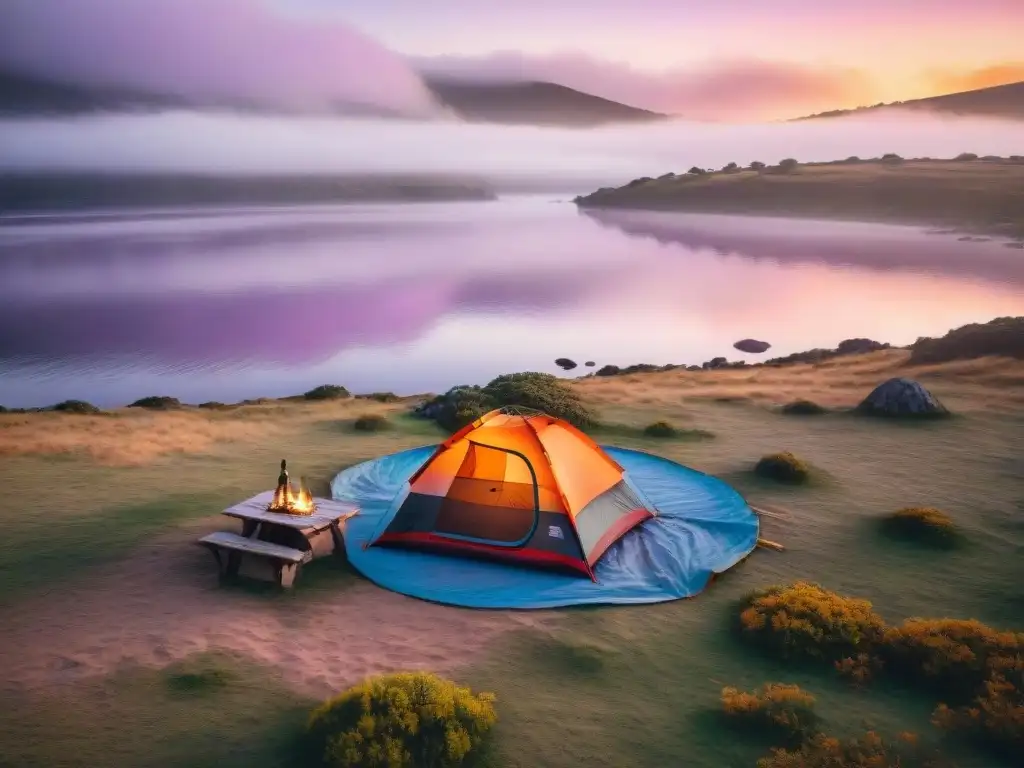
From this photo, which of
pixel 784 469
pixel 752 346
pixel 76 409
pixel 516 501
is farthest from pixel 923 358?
pixel 76 409

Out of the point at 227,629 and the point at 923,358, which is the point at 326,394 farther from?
the point at 923,358

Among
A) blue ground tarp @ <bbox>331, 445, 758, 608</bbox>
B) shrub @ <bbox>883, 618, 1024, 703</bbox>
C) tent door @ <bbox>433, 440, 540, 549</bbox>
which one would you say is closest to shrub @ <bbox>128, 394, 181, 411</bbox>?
blue ground tarp @ <bbox>331, 445, 758, 608</bbox>

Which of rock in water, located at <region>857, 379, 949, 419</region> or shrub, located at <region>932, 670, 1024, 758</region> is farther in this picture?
rock in water, located at <region>857, 379, 949, 419</region>

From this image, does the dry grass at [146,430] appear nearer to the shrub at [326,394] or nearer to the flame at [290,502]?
the shrub at [326,394]

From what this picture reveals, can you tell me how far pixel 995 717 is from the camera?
8.84 meters

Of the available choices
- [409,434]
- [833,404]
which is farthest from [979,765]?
[833,404]

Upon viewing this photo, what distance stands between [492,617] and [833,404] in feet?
63.1

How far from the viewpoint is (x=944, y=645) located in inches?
403

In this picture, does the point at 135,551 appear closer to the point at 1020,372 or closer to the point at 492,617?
the point at 492,617

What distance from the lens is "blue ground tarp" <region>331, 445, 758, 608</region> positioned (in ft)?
41.0

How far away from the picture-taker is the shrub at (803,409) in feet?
84.3

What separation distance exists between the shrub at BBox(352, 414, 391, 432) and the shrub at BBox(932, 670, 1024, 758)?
17398 mm

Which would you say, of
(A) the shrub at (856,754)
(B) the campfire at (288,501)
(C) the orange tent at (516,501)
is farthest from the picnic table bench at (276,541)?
(A) the shrub at (856,754)

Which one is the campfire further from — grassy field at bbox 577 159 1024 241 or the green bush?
grassy field at bbox 577 159 1024 241
